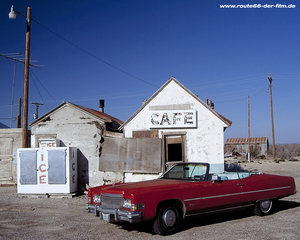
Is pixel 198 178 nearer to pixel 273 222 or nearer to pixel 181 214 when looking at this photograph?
pixel 181 214

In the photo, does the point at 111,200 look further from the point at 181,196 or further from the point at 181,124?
the point at 181,124

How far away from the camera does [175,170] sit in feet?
26.3

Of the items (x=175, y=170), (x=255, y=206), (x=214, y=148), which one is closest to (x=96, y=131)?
(x=214, y=148)

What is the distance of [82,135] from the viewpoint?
14.9 m

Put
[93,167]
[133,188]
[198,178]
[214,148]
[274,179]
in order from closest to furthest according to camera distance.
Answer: [133,188], [198,178], [274,179], [214,148], [93,167]

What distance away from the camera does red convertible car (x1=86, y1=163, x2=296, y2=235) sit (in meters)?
6.36

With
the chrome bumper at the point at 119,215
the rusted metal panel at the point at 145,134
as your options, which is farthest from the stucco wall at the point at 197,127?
the chrome bumper at the point at 119,215

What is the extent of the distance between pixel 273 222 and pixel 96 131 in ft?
29.6

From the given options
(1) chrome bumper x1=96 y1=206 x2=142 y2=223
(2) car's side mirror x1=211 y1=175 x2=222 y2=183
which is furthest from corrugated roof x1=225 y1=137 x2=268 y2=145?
(1) chrome bumper x1=96 y1=206 x2=142 y2=223

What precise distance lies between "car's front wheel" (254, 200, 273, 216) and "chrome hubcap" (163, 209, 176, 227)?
2.62 meters

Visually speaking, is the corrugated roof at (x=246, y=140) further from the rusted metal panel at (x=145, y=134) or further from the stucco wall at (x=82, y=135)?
the stucco wall at (x=82, y=135)

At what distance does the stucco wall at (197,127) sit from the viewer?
1320cm

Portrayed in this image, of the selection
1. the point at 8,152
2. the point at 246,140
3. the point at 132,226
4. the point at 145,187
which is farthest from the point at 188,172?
the point at 246,140

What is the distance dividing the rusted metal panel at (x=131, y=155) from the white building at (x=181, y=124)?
26cm
